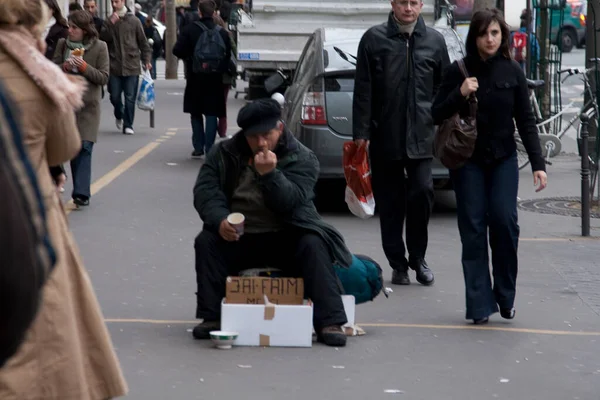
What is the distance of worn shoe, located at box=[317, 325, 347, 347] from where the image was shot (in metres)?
6.19

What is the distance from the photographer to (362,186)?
7.81 m

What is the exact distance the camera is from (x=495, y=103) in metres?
6.65

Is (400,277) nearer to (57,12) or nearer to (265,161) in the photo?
(265,161)

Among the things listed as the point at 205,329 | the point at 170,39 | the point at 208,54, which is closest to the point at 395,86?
the point at 205,329

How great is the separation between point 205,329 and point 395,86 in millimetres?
2402

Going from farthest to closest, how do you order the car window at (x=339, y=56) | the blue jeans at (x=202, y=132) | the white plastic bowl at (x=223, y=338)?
the blue jeans at (x=202, y=132)
the car window at (x=339, y=56)
the white plastic bowl at (x=223, y=338)

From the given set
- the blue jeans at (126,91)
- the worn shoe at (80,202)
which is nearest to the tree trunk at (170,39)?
the blue jeans at (126,91)

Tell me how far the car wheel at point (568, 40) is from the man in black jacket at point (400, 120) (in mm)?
38303

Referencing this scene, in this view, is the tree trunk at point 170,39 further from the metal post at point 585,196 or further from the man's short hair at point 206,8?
the metal post at point 585,196

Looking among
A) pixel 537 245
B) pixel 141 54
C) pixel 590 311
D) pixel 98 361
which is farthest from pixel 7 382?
pixel 141 54

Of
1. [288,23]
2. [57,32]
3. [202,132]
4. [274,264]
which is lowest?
[202,132]

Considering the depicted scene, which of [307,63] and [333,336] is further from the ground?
[307,63]

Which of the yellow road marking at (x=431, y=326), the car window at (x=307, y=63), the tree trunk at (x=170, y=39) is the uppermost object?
the car window at (x=307, y=63)

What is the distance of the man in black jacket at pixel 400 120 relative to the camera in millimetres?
7926
